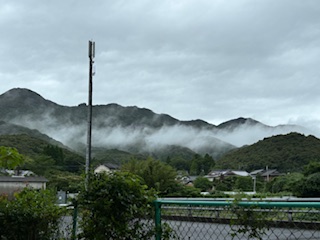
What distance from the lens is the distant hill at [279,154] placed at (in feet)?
245

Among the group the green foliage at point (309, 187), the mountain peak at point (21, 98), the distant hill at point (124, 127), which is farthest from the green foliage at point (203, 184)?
the mountain peak at point (21, 98)

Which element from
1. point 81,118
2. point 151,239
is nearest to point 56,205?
point 151,239

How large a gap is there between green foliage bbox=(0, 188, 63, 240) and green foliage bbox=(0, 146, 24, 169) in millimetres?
443

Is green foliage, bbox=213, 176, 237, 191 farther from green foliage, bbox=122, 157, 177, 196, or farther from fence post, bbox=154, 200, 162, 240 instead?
fence post, bbox=154, 200, 162, 240

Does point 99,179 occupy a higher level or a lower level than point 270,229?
higher

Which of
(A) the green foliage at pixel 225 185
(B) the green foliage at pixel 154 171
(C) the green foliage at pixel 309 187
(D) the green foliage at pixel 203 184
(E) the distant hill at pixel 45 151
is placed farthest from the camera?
(E) the distant hill at pixel 45 151

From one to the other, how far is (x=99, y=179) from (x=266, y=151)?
85.8m

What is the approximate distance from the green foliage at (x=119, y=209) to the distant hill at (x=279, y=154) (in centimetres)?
6950

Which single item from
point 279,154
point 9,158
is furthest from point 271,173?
point 9,158

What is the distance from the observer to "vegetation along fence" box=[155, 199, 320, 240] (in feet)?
9.89

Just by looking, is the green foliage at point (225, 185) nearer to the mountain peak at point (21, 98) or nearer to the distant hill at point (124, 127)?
the distant hill at point (124, 127)

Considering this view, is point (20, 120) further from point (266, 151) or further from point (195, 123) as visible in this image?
point (266, 151)

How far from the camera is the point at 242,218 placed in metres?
3.09

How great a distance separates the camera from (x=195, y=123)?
623 feet
